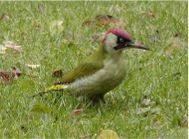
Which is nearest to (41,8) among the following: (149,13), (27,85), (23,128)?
(149,13)

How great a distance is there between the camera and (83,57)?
262 inches

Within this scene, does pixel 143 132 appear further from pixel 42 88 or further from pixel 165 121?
pixel 42 88

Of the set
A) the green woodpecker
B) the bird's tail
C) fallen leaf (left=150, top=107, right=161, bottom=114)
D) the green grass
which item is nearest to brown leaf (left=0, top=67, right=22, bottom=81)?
the green grass

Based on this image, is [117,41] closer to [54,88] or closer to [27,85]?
[54,88]

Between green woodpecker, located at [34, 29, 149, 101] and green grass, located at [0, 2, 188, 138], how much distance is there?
14 centimetres

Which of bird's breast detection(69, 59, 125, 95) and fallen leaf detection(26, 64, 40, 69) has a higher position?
bird's breast detection(69, 59, 125, 95)

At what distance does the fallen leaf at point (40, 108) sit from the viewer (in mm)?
5215

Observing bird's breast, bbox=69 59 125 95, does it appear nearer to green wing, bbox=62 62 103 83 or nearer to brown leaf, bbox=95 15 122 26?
green wing, bbox=62 62 103 83

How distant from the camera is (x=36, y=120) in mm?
5102

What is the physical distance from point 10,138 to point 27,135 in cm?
11

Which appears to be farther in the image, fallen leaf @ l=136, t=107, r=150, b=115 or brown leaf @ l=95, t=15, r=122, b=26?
brown leaf @ l=95, t=15, r=122, b=26

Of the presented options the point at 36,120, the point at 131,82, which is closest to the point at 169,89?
the point at 131,82

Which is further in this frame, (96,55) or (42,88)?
(42,88)

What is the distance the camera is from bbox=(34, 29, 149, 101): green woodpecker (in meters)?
5.28
